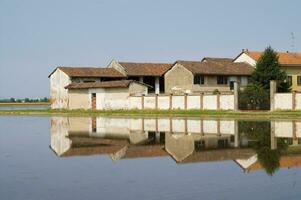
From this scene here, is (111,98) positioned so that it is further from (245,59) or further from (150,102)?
(245,59)

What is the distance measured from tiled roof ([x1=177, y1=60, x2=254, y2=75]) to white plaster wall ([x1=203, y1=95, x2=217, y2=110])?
983cm

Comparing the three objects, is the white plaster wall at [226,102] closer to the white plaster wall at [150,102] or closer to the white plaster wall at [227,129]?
the white plaster wall at [150,102]

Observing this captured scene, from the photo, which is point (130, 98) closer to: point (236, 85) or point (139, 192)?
point (236, 85)

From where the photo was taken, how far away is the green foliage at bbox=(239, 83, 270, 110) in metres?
47.8

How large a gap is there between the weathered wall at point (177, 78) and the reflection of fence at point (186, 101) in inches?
276

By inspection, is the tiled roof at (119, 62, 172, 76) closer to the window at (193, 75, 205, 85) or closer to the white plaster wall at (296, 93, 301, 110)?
the window at (193, 75, 205, 85)

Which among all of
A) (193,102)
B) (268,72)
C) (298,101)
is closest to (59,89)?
(193,102)

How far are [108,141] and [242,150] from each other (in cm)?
739

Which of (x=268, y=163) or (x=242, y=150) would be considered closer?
(x=268, y=163)

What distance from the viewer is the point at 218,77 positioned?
62.3 m

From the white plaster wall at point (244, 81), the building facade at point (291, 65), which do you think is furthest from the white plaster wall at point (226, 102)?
the building facade at point (291, 65)

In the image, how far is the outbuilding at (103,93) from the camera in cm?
5938

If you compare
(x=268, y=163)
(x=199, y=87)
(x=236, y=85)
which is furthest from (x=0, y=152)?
(x=199, y=87)

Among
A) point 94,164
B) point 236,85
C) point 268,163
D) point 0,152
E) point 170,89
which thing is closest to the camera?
point 268,163
